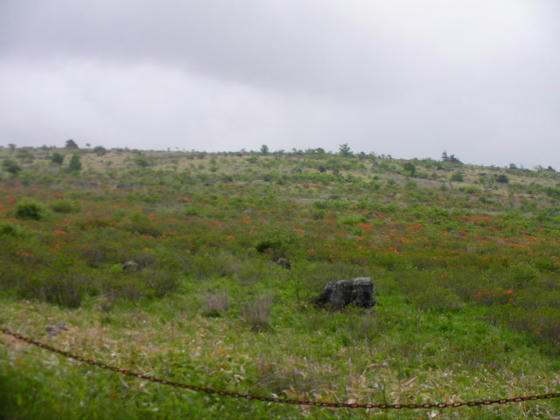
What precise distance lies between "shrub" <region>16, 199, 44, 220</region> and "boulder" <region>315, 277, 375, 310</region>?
13693 millimetres

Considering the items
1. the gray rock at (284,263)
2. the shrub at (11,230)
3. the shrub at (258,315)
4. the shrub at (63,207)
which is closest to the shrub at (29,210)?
the shrub at (63,207)

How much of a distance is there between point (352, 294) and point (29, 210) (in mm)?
14570

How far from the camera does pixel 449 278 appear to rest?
34.5 ft

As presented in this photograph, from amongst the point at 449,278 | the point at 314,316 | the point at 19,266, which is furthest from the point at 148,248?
the point at 449,278

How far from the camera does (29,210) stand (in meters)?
15.6

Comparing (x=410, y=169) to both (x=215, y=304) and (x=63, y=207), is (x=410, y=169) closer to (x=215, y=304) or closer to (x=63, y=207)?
(x=63, y=207)

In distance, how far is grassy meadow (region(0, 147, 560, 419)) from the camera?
13.1 feet

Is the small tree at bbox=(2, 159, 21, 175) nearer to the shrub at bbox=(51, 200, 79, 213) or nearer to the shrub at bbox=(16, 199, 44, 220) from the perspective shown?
the shrub at bbox=(51, 200, 79, 213)

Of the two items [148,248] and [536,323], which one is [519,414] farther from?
[148,248]

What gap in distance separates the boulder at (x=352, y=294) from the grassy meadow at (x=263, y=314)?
1.10ft

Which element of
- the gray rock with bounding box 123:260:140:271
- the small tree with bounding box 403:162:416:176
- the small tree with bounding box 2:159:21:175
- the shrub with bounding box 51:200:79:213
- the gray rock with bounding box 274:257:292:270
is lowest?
the gray rock with bounding box 274:257:292:270

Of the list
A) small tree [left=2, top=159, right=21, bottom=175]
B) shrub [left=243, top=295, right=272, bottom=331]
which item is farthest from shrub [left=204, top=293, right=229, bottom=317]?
small tree [left=2, top=159, right=21, bottom=175]

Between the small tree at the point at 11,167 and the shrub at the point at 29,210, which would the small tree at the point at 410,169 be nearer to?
the shrub at the point at 29,210

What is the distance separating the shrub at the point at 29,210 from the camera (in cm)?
1534
